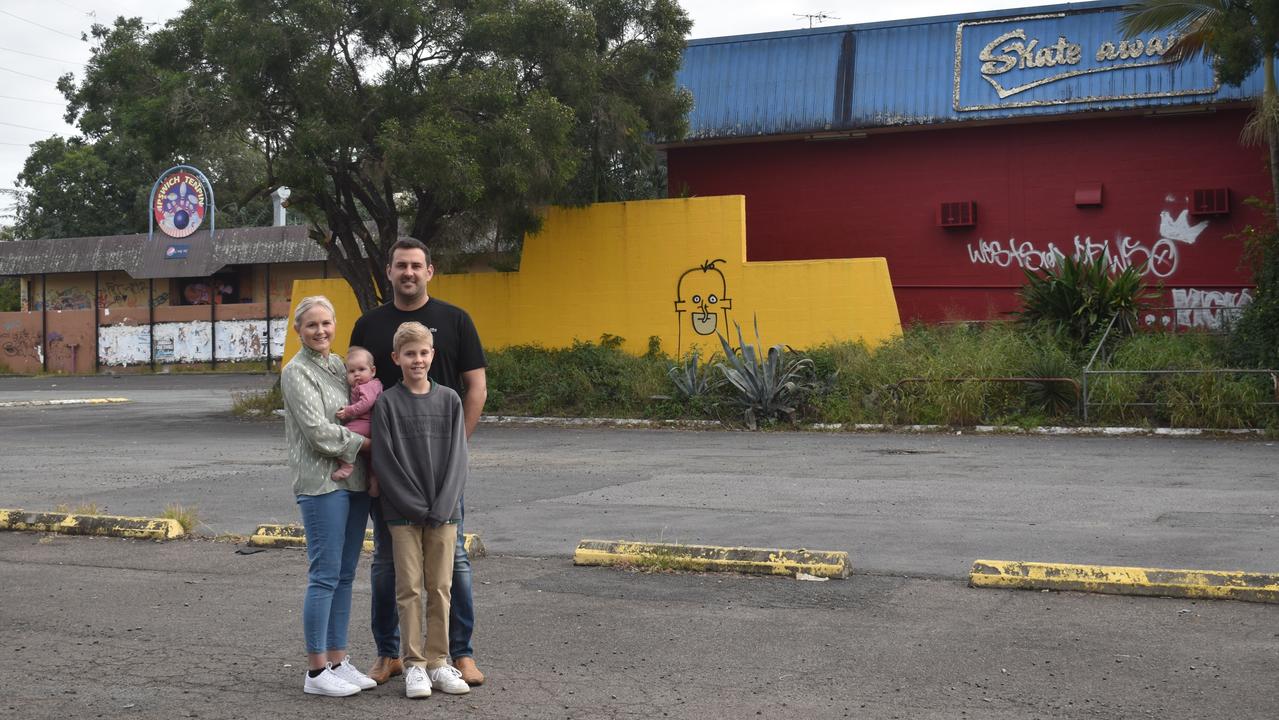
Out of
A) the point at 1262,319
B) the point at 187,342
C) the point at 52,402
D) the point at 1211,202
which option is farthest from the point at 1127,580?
the point at 187,342

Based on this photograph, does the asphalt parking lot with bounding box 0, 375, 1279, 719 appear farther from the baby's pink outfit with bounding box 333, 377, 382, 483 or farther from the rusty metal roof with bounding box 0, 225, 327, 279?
the rusty metal roof with bounding box 0, 225, 327, 279

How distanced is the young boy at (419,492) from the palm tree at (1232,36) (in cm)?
1603

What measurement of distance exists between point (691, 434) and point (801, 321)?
4.59 metres

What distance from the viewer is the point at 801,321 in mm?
22219

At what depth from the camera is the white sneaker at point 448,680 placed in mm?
5320

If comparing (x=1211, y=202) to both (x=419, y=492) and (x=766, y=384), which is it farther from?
(x=419, y=492)

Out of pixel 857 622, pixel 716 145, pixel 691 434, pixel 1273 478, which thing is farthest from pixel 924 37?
pixel 857 622

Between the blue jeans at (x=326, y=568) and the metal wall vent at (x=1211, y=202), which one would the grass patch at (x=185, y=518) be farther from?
the metal wall vent at (x=1211, y=202)

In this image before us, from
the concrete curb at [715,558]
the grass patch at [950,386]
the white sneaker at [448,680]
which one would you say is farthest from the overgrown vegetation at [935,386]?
the white sneaker at [448,680]

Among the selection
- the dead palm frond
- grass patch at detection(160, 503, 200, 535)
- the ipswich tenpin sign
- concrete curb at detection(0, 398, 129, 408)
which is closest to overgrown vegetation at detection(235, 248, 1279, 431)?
the dead palm frond

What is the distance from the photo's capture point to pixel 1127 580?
278 inches

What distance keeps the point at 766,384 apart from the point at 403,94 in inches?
293

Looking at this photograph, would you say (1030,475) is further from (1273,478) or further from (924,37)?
(924,37)

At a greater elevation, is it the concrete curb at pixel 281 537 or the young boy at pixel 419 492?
the young boy at pixel 419 492
